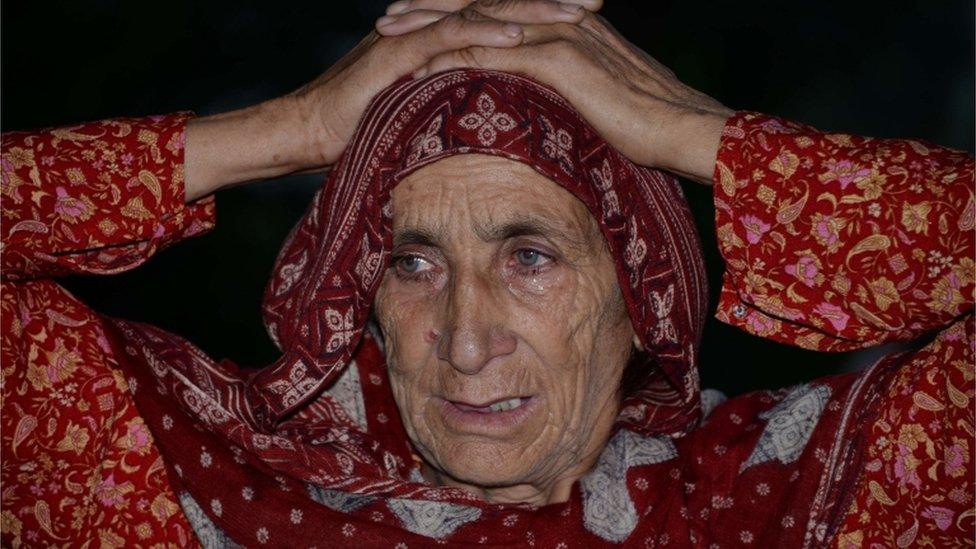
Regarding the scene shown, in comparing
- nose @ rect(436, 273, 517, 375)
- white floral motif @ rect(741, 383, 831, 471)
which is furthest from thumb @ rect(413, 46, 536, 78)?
white floral motif @ rect(741, 383, 831, 471)

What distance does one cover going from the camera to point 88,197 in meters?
3.32

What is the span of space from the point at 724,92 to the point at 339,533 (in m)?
5.93

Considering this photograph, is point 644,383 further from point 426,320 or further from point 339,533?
point 339,533

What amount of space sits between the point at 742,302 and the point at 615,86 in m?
0.58

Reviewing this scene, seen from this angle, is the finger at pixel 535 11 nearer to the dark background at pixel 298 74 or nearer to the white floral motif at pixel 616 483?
the white floral motif at pixel 616 483

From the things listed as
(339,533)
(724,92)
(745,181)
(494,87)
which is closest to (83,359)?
(339,533)

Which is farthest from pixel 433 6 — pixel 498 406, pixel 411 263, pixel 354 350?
pixel 498 406

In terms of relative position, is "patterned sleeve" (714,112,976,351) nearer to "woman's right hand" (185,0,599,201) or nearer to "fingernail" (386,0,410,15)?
"woman's right hand" (185,0,599,201)

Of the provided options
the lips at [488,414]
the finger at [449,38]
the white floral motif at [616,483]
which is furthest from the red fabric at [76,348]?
the white floral motif at [616,483]

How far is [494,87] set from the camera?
3.14 meters

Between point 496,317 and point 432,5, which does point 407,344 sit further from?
point 432,5

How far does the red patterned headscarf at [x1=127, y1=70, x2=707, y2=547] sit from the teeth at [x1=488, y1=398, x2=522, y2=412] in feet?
0.87

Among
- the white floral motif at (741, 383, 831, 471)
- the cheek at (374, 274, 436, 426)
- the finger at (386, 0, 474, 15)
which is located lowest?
the white floral motif at (741, 383, 831, 471)

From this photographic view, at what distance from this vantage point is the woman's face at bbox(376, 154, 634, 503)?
317 centimetres
